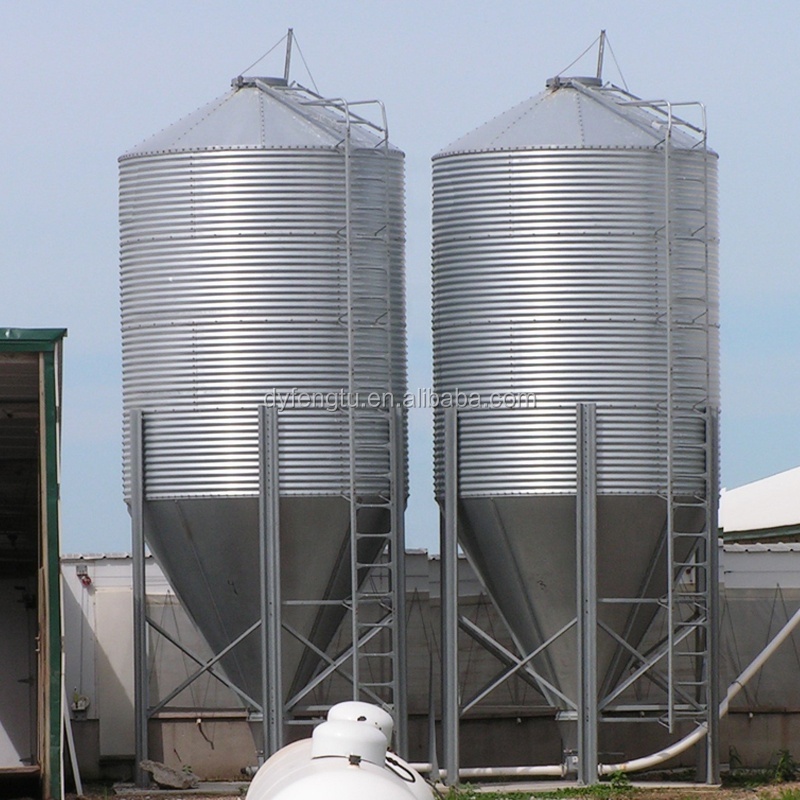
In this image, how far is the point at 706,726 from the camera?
21422 millimetres

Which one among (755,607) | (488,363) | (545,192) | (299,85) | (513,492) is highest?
(299,85)

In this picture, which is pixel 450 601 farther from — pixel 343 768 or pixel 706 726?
pixel 343 768

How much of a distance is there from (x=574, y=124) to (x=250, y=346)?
15.6 feet

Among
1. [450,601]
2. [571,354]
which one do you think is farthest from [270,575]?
[571,354]

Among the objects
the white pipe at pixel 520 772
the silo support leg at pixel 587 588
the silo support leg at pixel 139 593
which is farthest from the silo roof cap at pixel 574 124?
the white pipe at pixel 520 772

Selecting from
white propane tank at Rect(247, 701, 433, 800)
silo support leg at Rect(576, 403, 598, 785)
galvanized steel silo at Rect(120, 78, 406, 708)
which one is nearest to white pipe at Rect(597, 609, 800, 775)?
silo support leg at Rect(576, 403, 598, 785)

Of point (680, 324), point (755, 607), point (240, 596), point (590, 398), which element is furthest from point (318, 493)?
point (755, 607)

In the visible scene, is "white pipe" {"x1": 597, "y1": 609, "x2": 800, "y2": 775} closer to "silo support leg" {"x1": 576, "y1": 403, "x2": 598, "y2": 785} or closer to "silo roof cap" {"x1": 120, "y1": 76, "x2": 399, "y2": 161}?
"silo support leg" {"x1": 576, "y1": 403, "x2": 598, "y2": 785}

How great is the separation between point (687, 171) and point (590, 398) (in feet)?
10.1

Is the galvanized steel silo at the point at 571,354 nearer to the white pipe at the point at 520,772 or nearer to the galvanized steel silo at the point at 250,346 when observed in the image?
the white pipe at the point at 520,772

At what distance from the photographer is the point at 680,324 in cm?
2133

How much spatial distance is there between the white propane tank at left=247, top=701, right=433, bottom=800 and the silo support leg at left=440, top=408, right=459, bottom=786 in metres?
6.72

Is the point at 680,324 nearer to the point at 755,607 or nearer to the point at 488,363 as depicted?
the point at 488,363

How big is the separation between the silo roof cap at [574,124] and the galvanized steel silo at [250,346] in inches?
63.9
